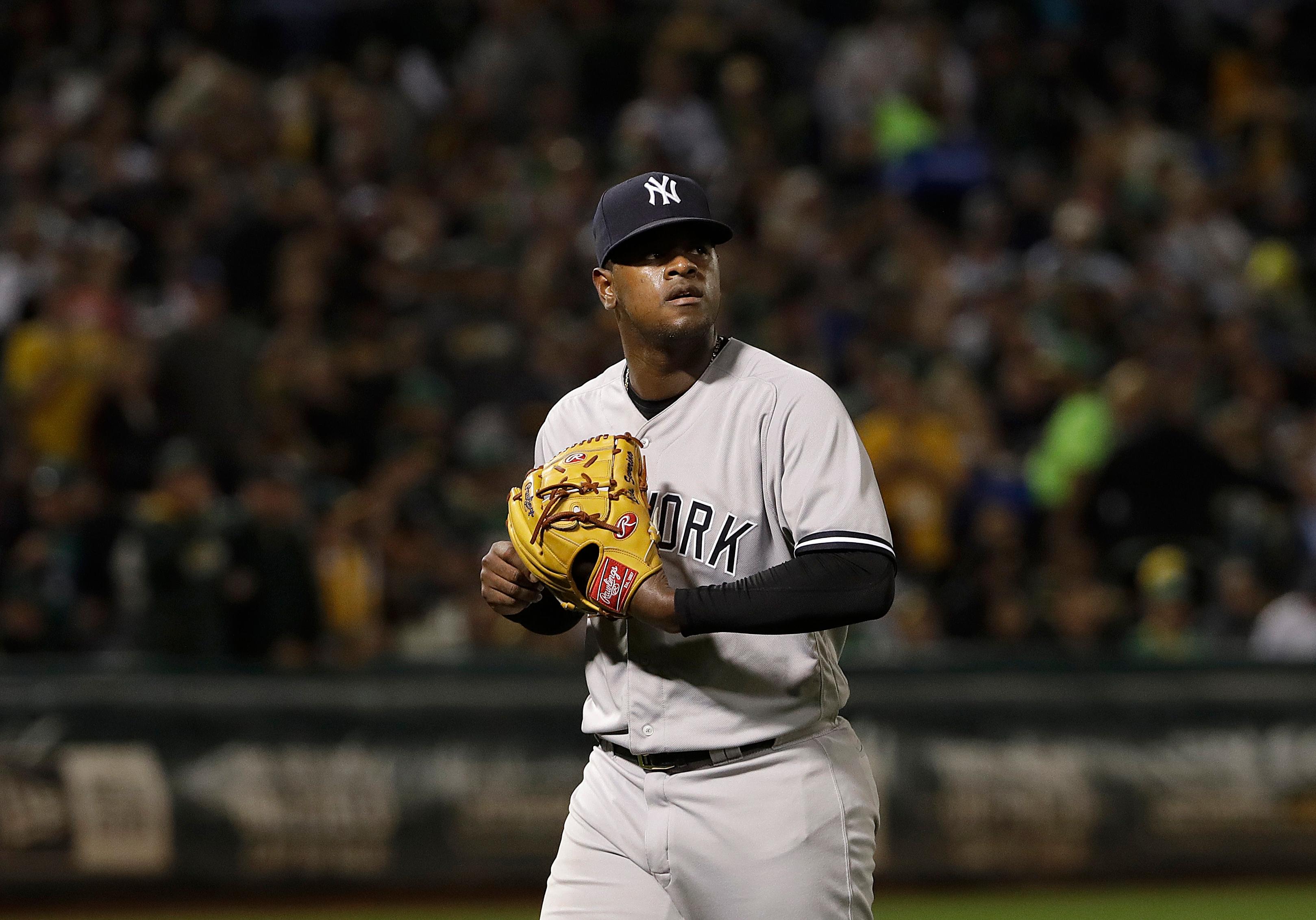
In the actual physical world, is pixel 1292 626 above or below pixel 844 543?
below

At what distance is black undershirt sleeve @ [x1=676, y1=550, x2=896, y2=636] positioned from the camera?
2.87 m

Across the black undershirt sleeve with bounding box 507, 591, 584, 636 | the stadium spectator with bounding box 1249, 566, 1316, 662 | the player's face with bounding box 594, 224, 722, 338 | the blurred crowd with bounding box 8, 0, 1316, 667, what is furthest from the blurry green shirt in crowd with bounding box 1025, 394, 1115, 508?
the player's face with bounding box 594, 224, 722, 338

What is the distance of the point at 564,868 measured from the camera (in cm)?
320

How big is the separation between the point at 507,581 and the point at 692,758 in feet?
1.60

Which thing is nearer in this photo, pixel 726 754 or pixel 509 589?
pixel 726 754

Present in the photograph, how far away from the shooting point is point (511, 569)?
127 inches

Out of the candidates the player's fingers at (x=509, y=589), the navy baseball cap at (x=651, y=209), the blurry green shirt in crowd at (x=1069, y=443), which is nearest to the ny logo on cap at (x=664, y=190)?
the navy baseball cap at (x=651, y=209)

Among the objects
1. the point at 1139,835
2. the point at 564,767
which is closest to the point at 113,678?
the point at 564,767

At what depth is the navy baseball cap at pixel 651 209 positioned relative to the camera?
3.08 meters

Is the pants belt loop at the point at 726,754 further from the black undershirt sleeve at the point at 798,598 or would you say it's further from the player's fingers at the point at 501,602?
the player's fingers at the point at 501,602

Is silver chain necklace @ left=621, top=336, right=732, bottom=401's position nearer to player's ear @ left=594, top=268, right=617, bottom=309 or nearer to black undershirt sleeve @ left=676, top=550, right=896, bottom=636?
player's ear @ left=594, top=268, right=617, bottom=309

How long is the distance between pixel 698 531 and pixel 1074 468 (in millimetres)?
6137

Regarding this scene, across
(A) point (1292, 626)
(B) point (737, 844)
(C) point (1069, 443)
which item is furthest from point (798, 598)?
(C) point (1069, 443)

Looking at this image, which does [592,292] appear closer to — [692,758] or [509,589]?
[509,589]
